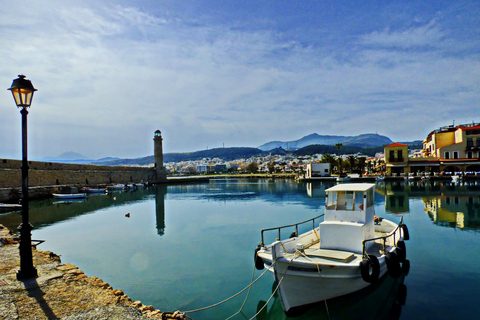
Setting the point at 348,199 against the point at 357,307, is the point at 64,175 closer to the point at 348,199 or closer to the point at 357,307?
the point at 348,199

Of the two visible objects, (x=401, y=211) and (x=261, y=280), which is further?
(x=401, y=211)

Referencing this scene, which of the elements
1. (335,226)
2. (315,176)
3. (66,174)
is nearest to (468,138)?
(315,176)

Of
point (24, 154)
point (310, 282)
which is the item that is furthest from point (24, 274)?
point (310, 282)

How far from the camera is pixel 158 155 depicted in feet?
228

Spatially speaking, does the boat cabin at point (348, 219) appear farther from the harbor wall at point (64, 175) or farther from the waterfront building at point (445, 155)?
the waterfront building at point (445, 155)

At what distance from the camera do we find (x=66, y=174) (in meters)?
44.8

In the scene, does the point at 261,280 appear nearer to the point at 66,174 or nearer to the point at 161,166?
the point at 66,174

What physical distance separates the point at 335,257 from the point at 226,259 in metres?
5.69

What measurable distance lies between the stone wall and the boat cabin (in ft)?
119

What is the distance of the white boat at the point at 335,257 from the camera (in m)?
6.84

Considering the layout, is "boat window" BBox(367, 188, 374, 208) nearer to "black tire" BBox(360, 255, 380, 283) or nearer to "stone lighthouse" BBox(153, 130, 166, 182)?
"black tire" BBox(360, 255, 380, 283)

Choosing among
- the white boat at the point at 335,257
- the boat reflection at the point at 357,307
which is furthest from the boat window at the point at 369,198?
the boat reflection at the point at 357,307

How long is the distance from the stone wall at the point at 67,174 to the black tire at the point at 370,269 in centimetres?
3772

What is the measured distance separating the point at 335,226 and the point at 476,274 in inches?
212
